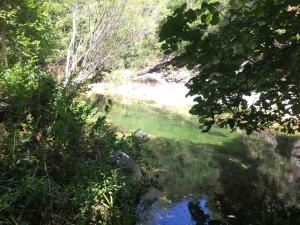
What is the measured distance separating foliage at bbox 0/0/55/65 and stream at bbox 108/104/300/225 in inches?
282

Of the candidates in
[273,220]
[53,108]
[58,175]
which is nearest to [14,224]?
[58,175]

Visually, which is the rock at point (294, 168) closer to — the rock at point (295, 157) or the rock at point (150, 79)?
the rock at point (295, 157)

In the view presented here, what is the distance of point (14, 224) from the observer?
4469 millimetres

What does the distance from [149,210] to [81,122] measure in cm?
244

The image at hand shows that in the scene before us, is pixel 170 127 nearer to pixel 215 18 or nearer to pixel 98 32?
pixel 98 32

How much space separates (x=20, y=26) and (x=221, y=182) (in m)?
11.7

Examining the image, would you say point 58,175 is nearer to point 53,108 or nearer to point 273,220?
point 53,108

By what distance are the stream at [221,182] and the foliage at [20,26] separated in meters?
7.16

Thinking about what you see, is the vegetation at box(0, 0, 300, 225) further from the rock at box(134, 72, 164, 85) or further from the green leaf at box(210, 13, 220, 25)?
the rock at box(134, 72, 164, 85)

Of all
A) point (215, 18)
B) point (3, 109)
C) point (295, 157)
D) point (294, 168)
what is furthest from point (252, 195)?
point (215, 18)

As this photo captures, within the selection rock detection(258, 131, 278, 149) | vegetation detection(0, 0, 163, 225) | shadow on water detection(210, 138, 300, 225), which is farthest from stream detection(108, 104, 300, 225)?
vegetation detection(0, 0, 163, 225)

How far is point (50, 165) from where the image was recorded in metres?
5.72

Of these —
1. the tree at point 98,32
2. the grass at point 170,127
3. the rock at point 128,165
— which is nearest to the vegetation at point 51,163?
the rock at point 128,165

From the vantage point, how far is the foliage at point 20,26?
52.4 ft
